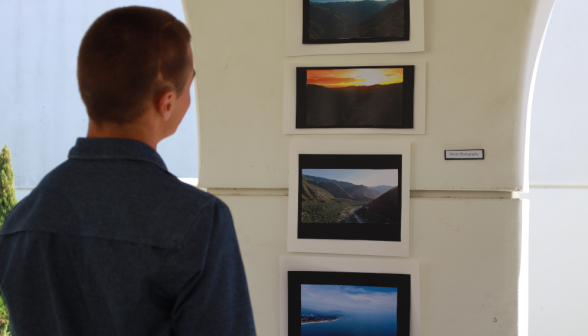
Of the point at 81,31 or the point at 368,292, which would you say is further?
the point at 81,31

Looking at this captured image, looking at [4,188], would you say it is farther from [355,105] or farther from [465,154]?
[465,154]

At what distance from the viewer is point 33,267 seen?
51cm

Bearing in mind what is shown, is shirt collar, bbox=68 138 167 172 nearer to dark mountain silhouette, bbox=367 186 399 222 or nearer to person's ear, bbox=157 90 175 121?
person's ear, bbox=157 90 175 121

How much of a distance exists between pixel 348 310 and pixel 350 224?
0.25 m

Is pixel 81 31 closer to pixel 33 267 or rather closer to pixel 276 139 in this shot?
pixel 276 139

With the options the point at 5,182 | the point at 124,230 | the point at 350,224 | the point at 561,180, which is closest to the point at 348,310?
the point at 350,224

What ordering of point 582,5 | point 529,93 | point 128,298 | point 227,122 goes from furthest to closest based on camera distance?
point 582,5 < point 227,122 < point 529,93 < point 128,298

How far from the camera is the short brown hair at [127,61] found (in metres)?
0.49

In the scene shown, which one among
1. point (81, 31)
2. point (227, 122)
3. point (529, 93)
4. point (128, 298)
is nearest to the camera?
point (128, 298)

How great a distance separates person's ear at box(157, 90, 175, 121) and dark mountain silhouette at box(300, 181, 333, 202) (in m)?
0.60

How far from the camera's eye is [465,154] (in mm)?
1031

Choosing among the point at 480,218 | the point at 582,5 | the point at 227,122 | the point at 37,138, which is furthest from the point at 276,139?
the point at 37,138

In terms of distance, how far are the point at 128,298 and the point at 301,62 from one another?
2.66ft

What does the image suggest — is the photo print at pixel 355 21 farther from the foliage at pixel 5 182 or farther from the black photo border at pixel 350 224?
the foliage at pixel 5 182
